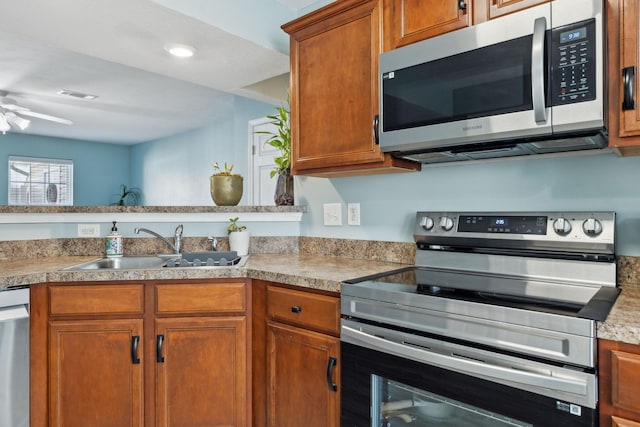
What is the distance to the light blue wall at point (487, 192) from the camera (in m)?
1.39

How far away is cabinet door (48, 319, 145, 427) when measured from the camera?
1698 mm

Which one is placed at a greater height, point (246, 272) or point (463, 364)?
point (246, 272)

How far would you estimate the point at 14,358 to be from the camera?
1600 mm

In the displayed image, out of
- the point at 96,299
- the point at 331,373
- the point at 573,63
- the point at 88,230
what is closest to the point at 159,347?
the point at 96,299

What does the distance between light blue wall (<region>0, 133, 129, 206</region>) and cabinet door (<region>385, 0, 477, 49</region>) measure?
23.3 ft

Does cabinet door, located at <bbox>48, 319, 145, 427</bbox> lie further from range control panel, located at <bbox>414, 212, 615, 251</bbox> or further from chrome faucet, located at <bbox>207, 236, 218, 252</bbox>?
range control panel, located at <bbox>414, 212, 615, 251</bbox>

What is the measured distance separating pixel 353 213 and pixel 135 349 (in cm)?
121

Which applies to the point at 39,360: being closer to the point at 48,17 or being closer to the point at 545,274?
the point at 48,17

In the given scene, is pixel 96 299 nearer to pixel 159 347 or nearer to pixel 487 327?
pixel 159 347

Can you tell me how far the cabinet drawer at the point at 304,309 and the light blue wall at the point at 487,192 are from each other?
0.63 m

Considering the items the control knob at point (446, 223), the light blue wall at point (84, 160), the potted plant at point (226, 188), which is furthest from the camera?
the light blue wall at point (84, 160)

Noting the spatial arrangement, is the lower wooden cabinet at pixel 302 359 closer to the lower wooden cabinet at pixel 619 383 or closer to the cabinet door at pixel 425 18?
the lower wooden cabinet at pixel 619 383

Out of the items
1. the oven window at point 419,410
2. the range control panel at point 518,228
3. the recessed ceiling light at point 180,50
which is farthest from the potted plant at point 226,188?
the oven window at point 419,410

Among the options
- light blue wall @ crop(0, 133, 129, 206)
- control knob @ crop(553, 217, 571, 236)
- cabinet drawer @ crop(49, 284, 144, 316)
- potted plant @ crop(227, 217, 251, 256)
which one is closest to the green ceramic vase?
potted plant @ crop(227, 217, 251, 256)
